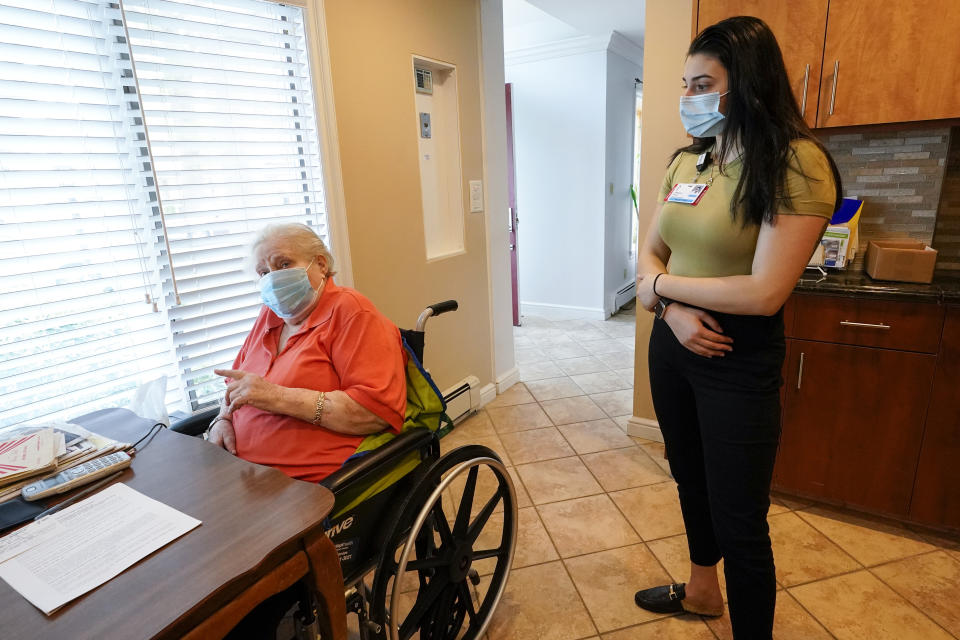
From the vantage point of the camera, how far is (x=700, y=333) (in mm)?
1170

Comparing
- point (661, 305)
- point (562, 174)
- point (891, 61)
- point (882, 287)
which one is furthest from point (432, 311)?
point (562, 174)

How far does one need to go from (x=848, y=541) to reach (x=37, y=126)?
2.80 m

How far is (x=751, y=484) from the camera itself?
46.3 inches

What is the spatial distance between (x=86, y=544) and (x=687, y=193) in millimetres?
1345

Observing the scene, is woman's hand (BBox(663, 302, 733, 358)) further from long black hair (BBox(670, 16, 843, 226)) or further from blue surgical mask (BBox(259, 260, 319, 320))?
blue surgical mask (BBox(259, 260, 319, 320))

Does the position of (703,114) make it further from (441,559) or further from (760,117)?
(441,559)

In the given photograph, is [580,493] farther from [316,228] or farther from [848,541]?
[316,228]

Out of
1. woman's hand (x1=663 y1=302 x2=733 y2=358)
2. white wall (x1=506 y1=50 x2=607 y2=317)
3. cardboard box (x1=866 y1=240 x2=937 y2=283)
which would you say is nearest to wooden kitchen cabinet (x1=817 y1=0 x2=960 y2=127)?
cardboard box (x1=866 y1=240 x2=937 y2=283)

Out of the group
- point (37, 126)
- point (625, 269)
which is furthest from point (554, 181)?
point (37, 126)

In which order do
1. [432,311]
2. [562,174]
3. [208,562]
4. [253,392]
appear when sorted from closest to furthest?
[208,562] → [253,392] → [432,311] → [562,174]

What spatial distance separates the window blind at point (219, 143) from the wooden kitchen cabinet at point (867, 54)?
5.06 feet

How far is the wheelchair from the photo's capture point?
3.76ft

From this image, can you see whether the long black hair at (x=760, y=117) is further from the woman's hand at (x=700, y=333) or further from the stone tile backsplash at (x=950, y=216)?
the stone tile backsplash at (x=950, y=216)

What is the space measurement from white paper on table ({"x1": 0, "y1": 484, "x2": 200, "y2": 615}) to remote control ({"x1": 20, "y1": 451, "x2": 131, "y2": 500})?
6 centimetres
